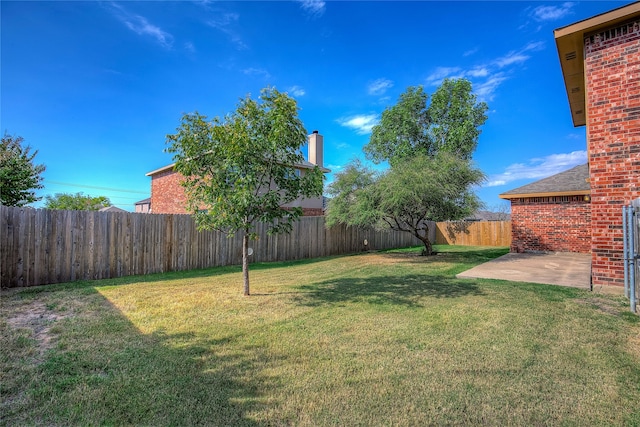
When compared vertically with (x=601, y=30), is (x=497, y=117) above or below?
above

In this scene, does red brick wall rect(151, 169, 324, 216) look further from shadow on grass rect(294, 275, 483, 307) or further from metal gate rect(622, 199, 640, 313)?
metal gate rect(622, 199, 640, 313)

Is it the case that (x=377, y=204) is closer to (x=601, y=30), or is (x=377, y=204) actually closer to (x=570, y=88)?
(x=570, y=88)

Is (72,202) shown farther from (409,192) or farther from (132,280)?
(409,192)

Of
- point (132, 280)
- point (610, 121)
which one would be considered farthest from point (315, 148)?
point (610, 121)

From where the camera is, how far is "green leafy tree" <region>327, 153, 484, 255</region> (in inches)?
450

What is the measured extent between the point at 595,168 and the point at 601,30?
2.75m

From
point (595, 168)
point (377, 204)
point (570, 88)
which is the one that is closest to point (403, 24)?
point (570, 88)

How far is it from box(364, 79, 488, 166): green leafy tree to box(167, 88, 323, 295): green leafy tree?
17.1 metres

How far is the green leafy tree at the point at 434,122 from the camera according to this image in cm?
2192

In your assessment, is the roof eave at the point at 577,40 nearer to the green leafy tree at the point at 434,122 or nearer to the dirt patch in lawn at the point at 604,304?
the dirt patch in lawn at the point at 604,304

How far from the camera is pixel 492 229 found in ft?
72.5

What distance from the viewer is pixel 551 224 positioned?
46.9 feet

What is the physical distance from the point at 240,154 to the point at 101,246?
5557 millimetres

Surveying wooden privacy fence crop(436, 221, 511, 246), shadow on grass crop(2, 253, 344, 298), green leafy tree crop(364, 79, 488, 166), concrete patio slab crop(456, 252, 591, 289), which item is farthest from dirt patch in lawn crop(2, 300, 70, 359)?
wooden privacy fence crop(436, 221, 511, 246)
